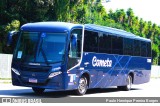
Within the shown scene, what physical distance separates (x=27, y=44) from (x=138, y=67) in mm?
11115

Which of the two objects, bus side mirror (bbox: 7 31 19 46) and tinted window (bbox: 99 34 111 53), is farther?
tinted window (bbox: 99 34 111 53)

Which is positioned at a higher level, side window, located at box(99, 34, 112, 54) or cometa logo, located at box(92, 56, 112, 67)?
side window, located at box(99, 34, 112, 54)

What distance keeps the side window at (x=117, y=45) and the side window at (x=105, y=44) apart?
62 centimetres

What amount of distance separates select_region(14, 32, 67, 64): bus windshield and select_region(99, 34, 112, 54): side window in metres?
3.82

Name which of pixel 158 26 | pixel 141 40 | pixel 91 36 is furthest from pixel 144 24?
pixel 91 36

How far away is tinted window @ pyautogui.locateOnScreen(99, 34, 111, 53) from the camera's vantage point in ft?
74.8

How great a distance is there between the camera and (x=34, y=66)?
1909 cm

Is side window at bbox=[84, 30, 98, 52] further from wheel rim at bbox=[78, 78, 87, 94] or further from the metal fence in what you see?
the metal fence

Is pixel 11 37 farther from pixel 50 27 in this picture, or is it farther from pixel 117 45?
pixel 117 45

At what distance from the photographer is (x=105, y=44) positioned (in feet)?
76.6

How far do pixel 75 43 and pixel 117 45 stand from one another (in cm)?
590

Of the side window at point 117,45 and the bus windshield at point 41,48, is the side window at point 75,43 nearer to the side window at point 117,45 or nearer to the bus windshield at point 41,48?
the bus windshield at point 41,48

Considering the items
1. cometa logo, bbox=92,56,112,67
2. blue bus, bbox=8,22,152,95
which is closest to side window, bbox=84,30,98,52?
blue bus, bbox=8,22,152,95

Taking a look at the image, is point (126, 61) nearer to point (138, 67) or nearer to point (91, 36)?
point (138, 67)
